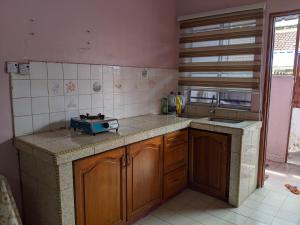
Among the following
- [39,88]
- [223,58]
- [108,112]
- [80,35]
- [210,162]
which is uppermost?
[80,35]

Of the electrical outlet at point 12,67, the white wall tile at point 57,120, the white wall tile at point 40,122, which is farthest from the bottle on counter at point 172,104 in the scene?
the electrical outlet at point 12,67

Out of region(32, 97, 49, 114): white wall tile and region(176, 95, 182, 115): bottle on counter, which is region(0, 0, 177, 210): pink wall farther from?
region(176, 95, 182, 115): bottle on counter

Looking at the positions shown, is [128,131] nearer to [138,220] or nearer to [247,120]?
[138,220]

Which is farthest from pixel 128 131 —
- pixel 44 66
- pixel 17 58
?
pixel 17 58

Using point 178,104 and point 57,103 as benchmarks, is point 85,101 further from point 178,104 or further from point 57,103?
point 178,104

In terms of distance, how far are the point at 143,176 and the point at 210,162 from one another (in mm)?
797

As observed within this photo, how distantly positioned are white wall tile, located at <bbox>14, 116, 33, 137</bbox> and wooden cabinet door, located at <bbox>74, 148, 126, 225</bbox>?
574 mm

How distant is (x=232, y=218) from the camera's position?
7.16ft

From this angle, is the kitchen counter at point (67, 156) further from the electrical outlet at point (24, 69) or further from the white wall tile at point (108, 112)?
the electrical outlet at point (24, 69)

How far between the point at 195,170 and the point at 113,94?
1198 millimetres

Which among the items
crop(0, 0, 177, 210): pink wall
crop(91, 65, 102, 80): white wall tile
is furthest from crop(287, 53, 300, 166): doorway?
crop(91, 65, 102, 80): white wall tile

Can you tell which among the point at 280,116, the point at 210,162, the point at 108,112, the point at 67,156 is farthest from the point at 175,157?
the point at 280,116

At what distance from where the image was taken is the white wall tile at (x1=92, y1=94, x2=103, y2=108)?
7.39ft

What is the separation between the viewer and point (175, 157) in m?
2.44
